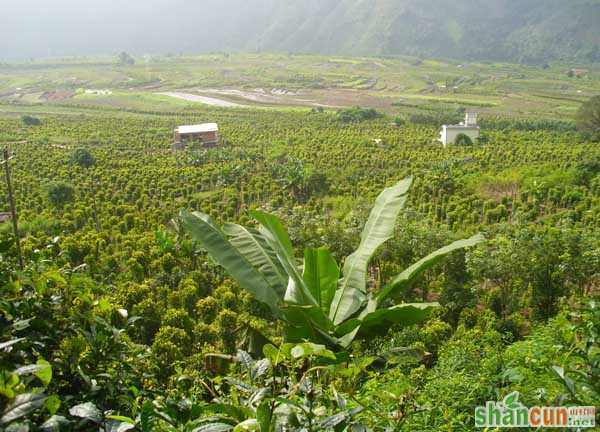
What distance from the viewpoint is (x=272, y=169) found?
24203mm

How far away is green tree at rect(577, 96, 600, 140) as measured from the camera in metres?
31.9

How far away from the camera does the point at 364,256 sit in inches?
199

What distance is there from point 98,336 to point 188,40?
21197 centimetres

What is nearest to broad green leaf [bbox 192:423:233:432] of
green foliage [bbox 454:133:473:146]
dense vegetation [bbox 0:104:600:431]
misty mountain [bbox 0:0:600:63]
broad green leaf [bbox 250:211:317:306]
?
dense vegetation [bbox 0:104:600:431]

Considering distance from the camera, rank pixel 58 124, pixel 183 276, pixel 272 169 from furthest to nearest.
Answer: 1. pixel 58 124
2. pixel 272 169
3. pixel 183 276

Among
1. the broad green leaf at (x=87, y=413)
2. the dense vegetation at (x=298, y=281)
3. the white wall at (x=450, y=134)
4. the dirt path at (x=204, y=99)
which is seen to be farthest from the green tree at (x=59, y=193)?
the dirt path at (x=204, y=99)

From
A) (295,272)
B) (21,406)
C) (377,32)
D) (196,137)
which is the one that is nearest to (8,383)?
(21,406)

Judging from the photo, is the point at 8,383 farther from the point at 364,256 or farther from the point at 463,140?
the point at 463,140

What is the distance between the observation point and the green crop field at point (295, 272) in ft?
7.15

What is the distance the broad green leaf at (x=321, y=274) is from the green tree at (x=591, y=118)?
108 feet

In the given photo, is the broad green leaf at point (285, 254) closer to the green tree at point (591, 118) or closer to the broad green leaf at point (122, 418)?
the broad green leaf at point (122, 418)

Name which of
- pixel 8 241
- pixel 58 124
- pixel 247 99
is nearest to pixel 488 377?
pixel 8 241

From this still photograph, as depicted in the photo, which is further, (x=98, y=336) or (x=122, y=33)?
(x=122, y=33)

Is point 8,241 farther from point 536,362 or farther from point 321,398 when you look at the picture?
point 536,362
